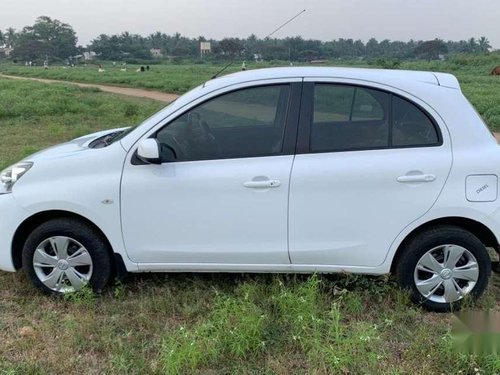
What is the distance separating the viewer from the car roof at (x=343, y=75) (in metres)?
3.44

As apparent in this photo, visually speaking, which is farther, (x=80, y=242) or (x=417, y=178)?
(x=80, y=242)

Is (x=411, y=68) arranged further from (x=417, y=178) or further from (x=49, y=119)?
(x=417, y=178)

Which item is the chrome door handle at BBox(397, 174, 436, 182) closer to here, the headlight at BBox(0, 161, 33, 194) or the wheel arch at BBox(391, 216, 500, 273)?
the wheel arch at BBox(391, 216, 500, 273)

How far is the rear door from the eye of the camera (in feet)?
10.7

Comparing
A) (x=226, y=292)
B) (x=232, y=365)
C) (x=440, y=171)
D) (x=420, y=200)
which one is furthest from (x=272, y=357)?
(x=440, y=171)

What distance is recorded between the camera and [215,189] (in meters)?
3.34

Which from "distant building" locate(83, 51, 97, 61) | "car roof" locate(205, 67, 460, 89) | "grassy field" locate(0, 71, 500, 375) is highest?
"distant building" locate(83, 51, 97, 61)

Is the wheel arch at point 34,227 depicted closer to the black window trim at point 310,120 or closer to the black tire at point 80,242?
the black tire at point 80,242

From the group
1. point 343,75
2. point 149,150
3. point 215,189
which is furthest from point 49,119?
point 343,75

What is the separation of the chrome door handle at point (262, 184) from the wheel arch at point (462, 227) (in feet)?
3.14

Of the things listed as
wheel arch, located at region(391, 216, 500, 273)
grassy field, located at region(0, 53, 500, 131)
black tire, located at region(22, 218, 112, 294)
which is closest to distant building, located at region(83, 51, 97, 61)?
grassy field, located at region(0, 53, 500, 131)

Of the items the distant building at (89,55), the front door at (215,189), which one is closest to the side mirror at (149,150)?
the front door at (215,189)

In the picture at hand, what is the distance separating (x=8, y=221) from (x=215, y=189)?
1501 millimetres

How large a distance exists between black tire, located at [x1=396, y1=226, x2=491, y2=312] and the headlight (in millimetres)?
2722
